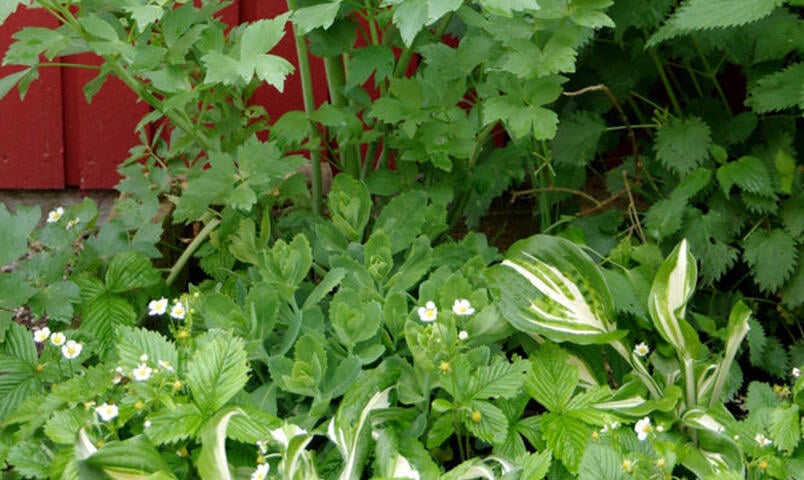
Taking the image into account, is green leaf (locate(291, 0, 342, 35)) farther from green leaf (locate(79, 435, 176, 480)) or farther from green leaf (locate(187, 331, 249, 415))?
green leaf (locate(79, 435, 176, 480))

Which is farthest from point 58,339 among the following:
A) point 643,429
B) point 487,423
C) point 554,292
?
point 643,429

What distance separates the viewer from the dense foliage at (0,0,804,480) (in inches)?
65.9

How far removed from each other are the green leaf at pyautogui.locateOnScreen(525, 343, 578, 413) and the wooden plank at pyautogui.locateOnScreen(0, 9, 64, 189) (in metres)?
1.61

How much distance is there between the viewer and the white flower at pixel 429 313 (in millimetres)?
1722

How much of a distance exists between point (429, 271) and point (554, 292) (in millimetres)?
278

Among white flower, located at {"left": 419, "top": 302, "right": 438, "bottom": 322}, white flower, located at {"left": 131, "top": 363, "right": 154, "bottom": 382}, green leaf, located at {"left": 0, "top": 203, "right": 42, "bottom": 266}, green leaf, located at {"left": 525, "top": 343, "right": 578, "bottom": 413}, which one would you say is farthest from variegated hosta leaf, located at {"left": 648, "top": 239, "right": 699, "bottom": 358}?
green leaf, located at {"left": 0, "top": 203, "right": 42, "bottom": 266}

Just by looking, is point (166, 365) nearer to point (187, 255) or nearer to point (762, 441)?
point (187, 255)

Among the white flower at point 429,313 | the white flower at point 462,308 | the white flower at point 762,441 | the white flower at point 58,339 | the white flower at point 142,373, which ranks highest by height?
the white flower at point 429,313

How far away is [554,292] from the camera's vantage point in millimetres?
1914

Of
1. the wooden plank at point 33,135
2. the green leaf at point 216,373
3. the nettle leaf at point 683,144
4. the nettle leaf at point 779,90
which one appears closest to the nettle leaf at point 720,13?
the nettle leaf at point 779,90

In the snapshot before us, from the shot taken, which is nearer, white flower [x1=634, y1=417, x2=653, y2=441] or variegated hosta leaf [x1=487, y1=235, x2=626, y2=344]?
white flower [x1=634, y1=417, x2=653, y2=441]

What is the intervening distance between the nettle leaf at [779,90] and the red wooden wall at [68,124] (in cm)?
113

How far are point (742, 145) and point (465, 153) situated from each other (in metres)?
0.63

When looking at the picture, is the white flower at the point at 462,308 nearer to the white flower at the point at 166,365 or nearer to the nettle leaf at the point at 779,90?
the white flower at the point at 166,365
